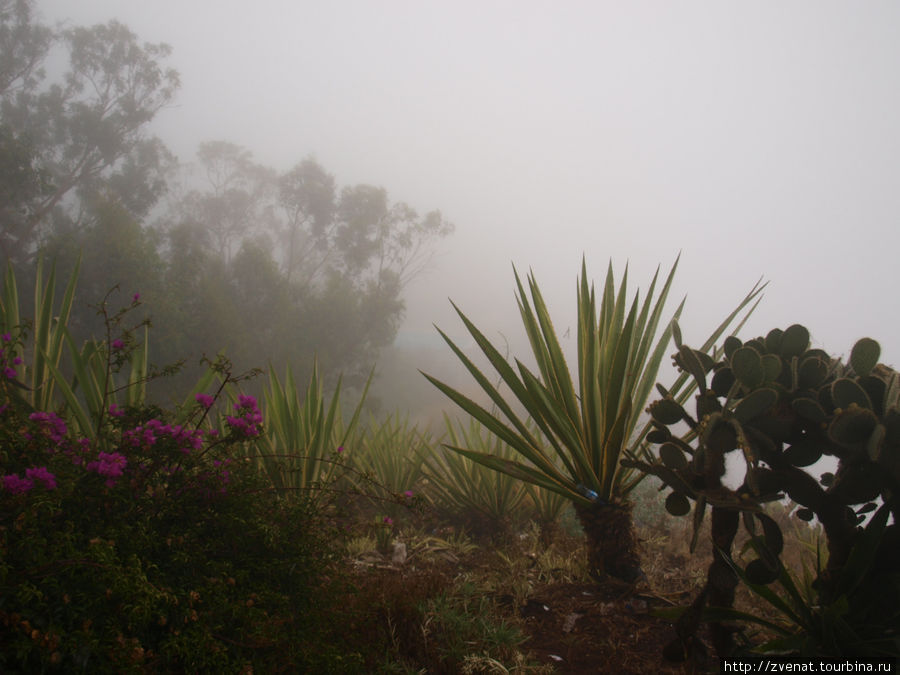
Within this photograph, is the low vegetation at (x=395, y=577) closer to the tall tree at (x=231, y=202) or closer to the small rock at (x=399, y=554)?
the small rock at (x=399, y=554)

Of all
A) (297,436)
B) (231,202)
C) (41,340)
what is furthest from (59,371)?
(231,202)

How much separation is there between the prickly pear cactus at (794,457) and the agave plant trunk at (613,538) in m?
0.45

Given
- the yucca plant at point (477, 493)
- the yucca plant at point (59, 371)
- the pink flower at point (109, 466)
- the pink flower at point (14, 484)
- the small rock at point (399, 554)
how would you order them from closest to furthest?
the pink flower at point (14, 484) → the pink flower at point (109, 466) → the yucca plant at point (59, 371) → the small rock at point (399, 554) → the yucca plant at point (477, 493)

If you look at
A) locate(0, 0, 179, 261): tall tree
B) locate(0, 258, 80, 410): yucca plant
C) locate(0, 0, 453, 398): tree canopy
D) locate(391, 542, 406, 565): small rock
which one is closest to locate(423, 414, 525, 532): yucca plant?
locate(391, 542, 406, 565): small rock

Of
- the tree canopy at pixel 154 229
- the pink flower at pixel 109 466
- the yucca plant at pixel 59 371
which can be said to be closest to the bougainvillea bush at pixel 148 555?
the pink flower at pixel 109 466

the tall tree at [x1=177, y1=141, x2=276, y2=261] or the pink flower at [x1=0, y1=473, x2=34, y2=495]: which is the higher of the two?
the tall tree at [x1=177, y1=141, x2=276, y2=261]

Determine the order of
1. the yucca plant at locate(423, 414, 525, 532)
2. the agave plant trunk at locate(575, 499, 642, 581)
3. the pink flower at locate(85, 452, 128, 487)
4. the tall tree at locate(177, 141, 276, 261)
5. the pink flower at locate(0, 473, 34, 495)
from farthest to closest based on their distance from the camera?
1. the tall tree at locate(177, 141, 276, 261)
2. the yucca plant at locate(423, 414, 525, 532)
3. the agave plant trunk at locate(575, 499, 642, 581)
4. the pink flower at locate(85, 452, 128, 487)
5. the pink flower at locate(0, 473, 34, 495)

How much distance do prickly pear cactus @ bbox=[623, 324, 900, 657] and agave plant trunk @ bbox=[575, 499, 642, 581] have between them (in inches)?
17.8

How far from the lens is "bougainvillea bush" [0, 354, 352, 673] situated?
0.91m

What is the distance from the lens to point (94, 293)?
12492 millimetres

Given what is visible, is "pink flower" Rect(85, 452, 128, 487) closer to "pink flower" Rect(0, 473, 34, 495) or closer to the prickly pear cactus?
"pink flower" Rect(0, 473, 34, 495)

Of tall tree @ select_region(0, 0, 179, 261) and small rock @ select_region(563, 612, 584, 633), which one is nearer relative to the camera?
small rock @ select_region(563, 612, 584, 633)

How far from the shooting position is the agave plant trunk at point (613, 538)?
5.92 feet

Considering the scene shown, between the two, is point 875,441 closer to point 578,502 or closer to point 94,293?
point 578,502
